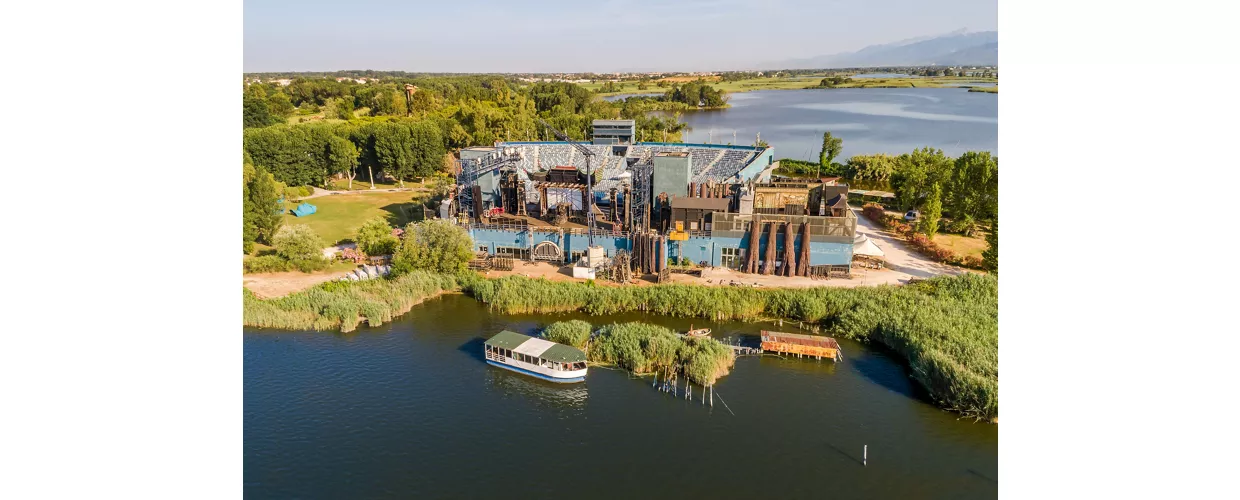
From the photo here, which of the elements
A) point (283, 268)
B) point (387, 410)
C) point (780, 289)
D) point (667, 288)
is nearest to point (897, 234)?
point (780, 289)

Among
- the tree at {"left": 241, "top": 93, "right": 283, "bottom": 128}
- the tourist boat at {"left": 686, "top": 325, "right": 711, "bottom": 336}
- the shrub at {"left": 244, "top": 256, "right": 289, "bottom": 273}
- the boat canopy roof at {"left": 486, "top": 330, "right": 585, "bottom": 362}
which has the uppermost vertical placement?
the tree at {"left": 241, "top": 93, "right": 283, "bottom": 128}

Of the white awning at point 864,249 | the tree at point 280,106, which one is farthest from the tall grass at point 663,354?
the tree at point 280,106

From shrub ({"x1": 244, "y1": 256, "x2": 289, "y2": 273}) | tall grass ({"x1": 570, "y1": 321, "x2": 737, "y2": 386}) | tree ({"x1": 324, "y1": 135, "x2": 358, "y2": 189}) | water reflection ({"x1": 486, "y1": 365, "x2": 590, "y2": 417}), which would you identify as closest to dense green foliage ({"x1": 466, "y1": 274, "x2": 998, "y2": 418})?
tall grass ({"x1": 570, "y1": 321, "x2": 737, "y2": 386})

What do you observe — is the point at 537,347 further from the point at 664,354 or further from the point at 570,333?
the point at 664,354

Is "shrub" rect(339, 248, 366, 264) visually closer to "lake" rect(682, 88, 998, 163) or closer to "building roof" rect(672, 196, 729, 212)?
"building roof" rect(672, 196, 729, 212)

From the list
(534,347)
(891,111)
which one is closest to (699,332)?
(534,347)

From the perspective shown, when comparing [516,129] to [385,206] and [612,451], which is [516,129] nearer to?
[385,206]
